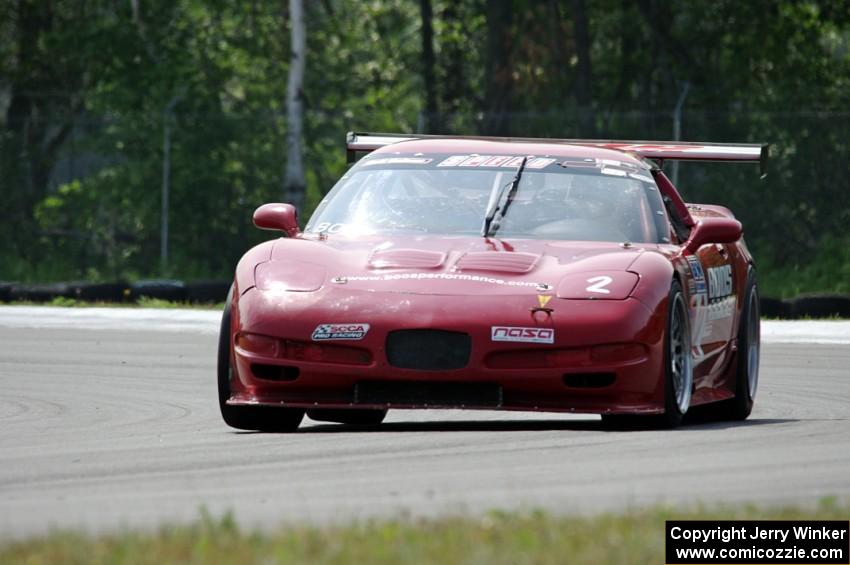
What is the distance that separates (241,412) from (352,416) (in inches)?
43.2

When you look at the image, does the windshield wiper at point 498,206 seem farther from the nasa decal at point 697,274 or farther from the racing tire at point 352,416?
the racing tire at point 352,416

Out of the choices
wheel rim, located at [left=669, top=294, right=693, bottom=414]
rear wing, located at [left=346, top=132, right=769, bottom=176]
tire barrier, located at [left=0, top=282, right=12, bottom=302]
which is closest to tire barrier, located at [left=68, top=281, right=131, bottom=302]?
tire barrier, located at [left=0, top=282, right=12, bottom=302]

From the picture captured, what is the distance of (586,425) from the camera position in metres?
9.34

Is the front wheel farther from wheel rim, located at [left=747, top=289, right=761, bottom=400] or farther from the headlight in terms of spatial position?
wheel rim, located at [left=747, top=289, right=761, bottom=400]

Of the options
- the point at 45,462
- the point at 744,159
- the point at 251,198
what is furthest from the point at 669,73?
the point at 45,462

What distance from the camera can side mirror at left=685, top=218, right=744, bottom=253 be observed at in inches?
384

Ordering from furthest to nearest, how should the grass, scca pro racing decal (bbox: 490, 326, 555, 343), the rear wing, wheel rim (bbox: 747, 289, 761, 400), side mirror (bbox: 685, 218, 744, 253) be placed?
the rear wing < wheel rim (bbox: 747, 289, 761, 400) < side mirror (bbox: 685, 218, 744, 253) < scca pro racing decal (bbox: 490, 326, 555, 343) < the grass

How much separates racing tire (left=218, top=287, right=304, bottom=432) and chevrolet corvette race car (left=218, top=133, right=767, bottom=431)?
1 cm

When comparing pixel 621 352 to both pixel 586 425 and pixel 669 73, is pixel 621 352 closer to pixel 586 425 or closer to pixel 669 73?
pixel 586 425

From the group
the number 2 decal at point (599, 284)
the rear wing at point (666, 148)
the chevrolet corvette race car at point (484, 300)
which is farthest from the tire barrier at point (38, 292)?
the number 2 decal at point (599, 284)

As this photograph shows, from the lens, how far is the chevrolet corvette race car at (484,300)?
335 inches

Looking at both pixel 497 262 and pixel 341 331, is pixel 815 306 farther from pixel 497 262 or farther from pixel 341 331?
pixel 341 331

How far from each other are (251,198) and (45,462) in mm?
19034

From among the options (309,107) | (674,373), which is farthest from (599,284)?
(309,107)
